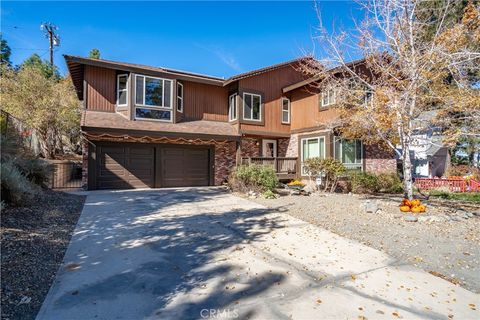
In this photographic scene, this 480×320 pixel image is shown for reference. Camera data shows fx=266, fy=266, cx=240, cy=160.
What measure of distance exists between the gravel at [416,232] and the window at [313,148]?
4.88 metres

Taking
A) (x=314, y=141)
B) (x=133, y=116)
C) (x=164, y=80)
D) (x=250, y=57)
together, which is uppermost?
(x=250, y=57)

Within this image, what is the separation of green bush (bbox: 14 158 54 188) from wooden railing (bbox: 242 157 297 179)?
8.60 metres

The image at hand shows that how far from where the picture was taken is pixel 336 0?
29.0 feet

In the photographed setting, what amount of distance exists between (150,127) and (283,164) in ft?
23.9

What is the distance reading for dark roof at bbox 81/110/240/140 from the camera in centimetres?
1127

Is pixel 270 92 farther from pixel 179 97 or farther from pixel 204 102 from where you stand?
pixel 179 97

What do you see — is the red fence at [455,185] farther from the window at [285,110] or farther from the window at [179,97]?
the window at [179,97]

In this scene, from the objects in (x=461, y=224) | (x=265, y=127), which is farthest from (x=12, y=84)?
(x=461, y=224)

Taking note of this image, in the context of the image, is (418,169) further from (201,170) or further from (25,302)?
(25,302)

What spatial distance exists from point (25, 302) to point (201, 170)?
1219 cm

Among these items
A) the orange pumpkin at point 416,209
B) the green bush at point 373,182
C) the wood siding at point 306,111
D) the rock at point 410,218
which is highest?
the wood siding at point 306,111

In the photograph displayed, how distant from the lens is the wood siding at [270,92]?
15.0 metres

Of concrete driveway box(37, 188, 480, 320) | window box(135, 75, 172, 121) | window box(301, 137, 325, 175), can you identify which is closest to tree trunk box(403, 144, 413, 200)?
concrete driveway box(37, 188, 480, 320)


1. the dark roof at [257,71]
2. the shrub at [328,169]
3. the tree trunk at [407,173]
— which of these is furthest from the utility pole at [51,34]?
the tree trunk at [407,173]
